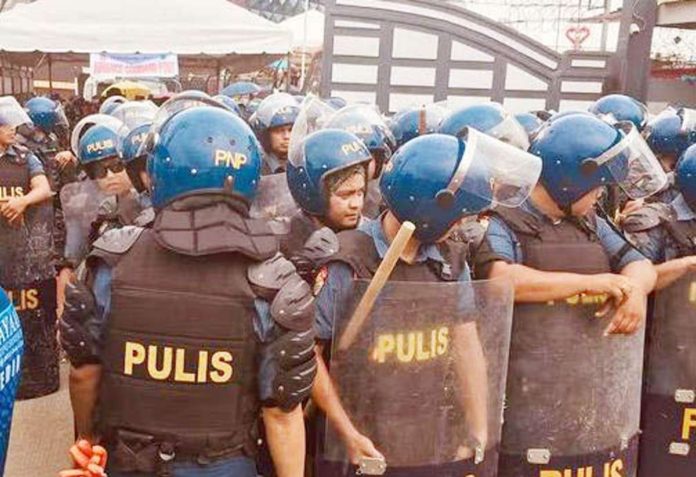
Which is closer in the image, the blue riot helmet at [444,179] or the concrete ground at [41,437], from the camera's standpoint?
the blue riot helmet at [444,179]

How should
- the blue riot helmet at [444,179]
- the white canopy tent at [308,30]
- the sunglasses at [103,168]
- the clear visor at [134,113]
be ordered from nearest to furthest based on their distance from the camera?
the blue riot helmet at [444,179] < the sunglasses at [103,168] < the clear visor at [134,113] < the white canopy tent at [308,30]

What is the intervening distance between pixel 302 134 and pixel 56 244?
2605 millimetres

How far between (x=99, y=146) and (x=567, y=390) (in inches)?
114

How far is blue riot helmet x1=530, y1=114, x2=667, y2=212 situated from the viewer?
3068 mm

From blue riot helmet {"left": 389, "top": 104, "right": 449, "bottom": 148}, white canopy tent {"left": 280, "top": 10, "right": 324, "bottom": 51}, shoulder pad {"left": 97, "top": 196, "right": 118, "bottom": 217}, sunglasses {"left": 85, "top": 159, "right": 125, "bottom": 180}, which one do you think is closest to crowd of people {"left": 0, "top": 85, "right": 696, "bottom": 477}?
shoulder pad {"left": 97, "top": 196, "right": 118, "bottom": 217}

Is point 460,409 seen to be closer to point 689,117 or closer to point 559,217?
point 559,217

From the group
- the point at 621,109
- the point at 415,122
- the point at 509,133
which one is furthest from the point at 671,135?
the point at 509,133

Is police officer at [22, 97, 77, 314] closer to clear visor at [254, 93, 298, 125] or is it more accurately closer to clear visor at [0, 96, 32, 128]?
clear visor at [0, 96, 32, 128]

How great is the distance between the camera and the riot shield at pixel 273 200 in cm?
428

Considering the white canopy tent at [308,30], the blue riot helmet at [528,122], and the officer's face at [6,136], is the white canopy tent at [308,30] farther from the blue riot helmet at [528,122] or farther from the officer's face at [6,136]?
the officer's face at [6,136]

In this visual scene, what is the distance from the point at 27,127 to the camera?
20.3 feet

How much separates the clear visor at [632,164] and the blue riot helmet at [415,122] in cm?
197

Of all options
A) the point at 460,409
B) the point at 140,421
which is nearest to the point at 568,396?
the point at 460,409

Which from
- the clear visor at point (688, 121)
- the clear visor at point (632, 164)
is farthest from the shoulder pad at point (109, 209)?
the clear visor at point (688, 121)
